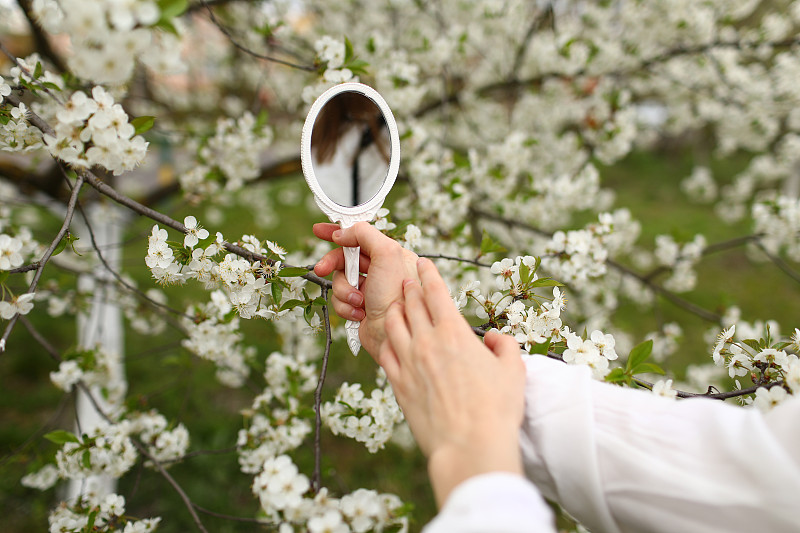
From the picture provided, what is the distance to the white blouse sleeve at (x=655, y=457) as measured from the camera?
0.78m

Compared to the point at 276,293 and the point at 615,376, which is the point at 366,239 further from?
the point at 615,376

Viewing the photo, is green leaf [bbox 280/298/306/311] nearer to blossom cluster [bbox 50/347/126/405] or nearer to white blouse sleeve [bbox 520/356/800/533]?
white blouse sleeve [bbox 520/356/800/533]

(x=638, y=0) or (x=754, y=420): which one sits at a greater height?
(x=638, y=0)

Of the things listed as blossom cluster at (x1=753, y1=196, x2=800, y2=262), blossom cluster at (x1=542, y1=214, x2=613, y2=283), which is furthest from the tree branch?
blossom cluster at (x1=753, y1=196, x2=800, y2=262)

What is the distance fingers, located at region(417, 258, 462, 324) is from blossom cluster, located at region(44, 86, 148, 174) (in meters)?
0.78

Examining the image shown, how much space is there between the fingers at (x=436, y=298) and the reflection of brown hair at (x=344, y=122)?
1.86 ft

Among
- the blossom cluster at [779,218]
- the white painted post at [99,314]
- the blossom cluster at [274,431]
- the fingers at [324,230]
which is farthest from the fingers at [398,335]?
the blossom cluster at [779,218]

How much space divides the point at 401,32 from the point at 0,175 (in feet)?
10.8

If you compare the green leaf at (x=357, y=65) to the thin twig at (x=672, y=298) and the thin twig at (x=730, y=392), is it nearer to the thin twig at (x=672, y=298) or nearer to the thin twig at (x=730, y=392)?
the thin twig at (x=730, y=392)

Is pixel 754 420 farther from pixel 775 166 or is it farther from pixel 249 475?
pixel 775 166

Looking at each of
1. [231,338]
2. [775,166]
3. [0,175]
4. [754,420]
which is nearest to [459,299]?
[754,420]

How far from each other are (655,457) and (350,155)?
3.93ft

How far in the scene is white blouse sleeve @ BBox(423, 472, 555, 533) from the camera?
2.27ft

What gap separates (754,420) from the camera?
815 millimetres
